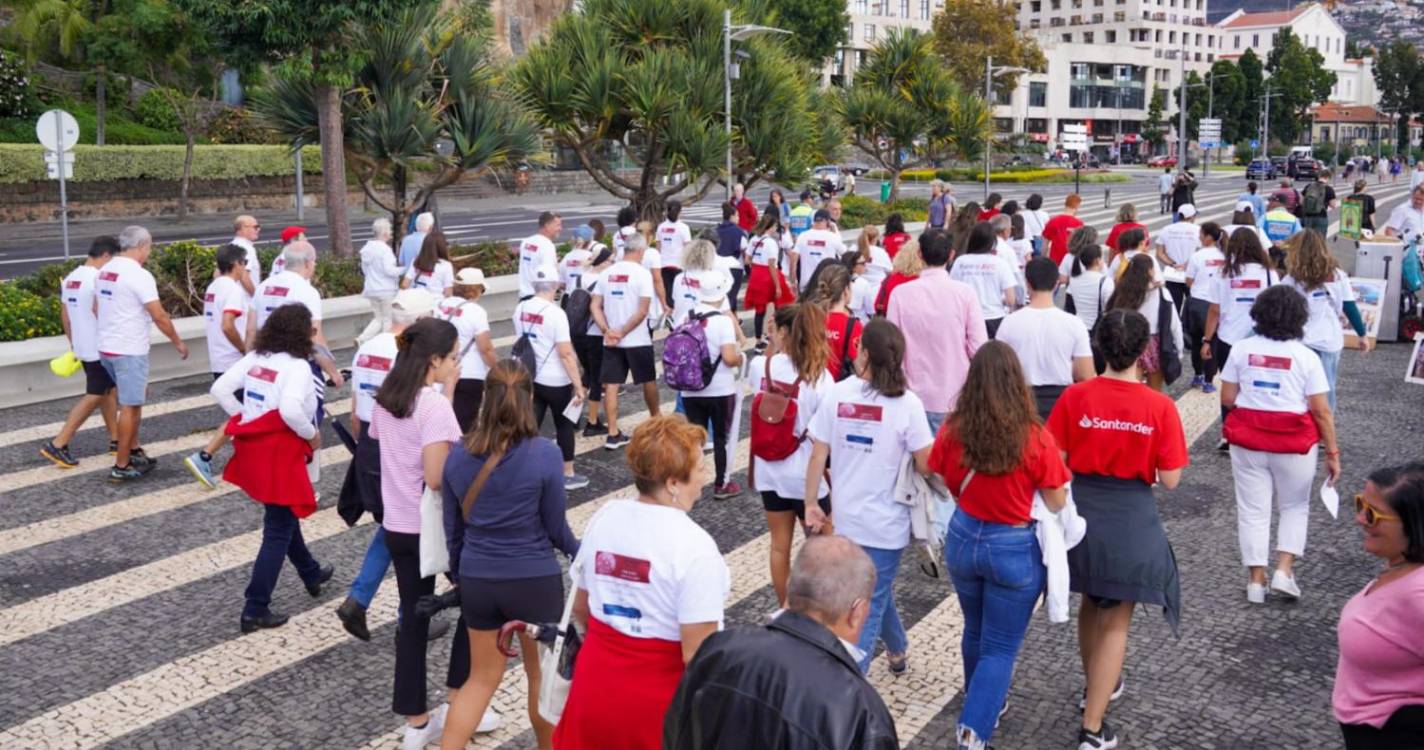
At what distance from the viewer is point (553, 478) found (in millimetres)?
4520

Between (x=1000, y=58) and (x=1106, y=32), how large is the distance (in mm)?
71577

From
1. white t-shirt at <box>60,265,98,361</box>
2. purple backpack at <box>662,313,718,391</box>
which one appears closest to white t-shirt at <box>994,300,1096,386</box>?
purple backpack at <box>662,313,718,391</box>

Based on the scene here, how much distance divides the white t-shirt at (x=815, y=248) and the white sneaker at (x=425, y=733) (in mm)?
8635

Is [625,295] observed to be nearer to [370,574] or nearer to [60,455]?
[370,574]

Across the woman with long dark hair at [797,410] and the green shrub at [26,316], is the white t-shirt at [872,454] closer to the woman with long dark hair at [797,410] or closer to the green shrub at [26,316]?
the woman with long dark hair at [797,410]

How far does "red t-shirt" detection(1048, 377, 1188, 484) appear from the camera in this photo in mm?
4918

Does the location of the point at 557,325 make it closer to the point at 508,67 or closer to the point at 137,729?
the point at 137,729

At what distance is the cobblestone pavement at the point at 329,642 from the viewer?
5496 millimetres

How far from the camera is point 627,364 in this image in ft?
33.2

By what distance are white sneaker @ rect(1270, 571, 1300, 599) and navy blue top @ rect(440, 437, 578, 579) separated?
4265 mm

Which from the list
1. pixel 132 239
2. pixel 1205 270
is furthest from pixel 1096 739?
pixel 132 239

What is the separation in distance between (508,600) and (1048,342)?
413 cm

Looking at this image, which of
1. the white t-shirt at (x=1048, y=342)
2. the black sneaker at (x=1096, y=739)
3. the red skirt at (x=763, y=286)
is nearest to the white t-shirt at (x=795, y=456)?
the black sneaker at (x=1096, y=739)

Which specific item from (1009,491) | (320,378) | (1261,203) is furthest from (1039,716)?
(1261,203)
